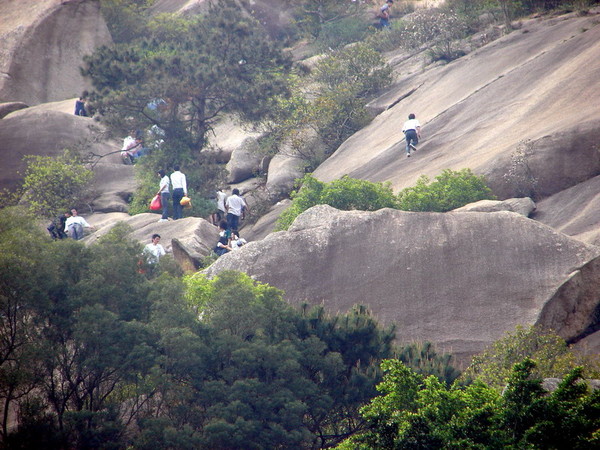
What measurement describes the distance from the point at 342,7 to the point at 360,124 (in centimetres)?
1526

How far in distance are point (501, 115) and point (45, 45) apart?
85.8 feet

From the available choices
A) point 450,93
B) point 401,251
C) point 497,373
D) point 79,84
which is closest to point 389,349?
point 497,373

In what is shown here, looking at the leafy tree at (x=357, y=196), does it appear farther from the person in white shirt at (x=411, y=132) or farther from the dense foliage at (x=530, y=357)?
the dense foliage at (x=530, y=357)

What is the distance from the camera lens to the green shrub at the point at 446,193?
19078 mm

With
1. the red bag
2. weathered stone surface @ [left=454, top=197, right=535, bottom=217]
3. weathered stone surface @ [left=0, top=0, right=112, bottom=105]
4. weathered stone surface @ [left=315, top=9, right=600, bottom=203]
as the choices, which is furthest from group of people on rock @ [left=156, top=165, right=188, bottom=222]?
weathered stone surface @ [left=0, top=0, right=112, bottom=105]

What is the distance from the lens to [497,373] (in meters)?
12.4

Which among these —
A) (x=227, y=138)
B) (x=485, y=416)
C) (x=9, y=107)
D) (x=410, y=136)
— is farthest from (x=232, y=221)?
(x=9, y=107)

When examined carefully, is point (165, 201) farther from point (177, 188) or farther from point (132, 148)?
point (132, 148)

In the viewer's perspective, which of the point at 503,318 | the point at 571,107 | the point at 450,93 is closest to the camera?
the point at 503,318

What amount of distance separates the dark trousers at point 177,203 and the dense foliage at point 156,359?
10.0 m

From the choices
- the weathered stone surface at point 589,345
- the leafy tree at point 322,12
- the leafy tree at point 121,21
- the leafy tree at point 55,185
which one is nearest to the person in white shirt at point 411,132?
the weathered stone surface at point 589,345

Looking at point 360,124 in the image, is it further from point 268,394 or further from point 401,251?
point 268,394

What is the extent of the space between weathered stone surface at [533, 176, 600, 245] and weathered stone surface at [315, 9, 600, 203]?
0.52 m

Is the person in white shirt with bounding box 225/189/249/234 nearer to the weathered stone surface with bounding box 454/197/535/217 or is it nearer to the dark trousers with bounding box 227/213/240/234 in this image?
the dark trousers with bounding box 227/213/240/234
